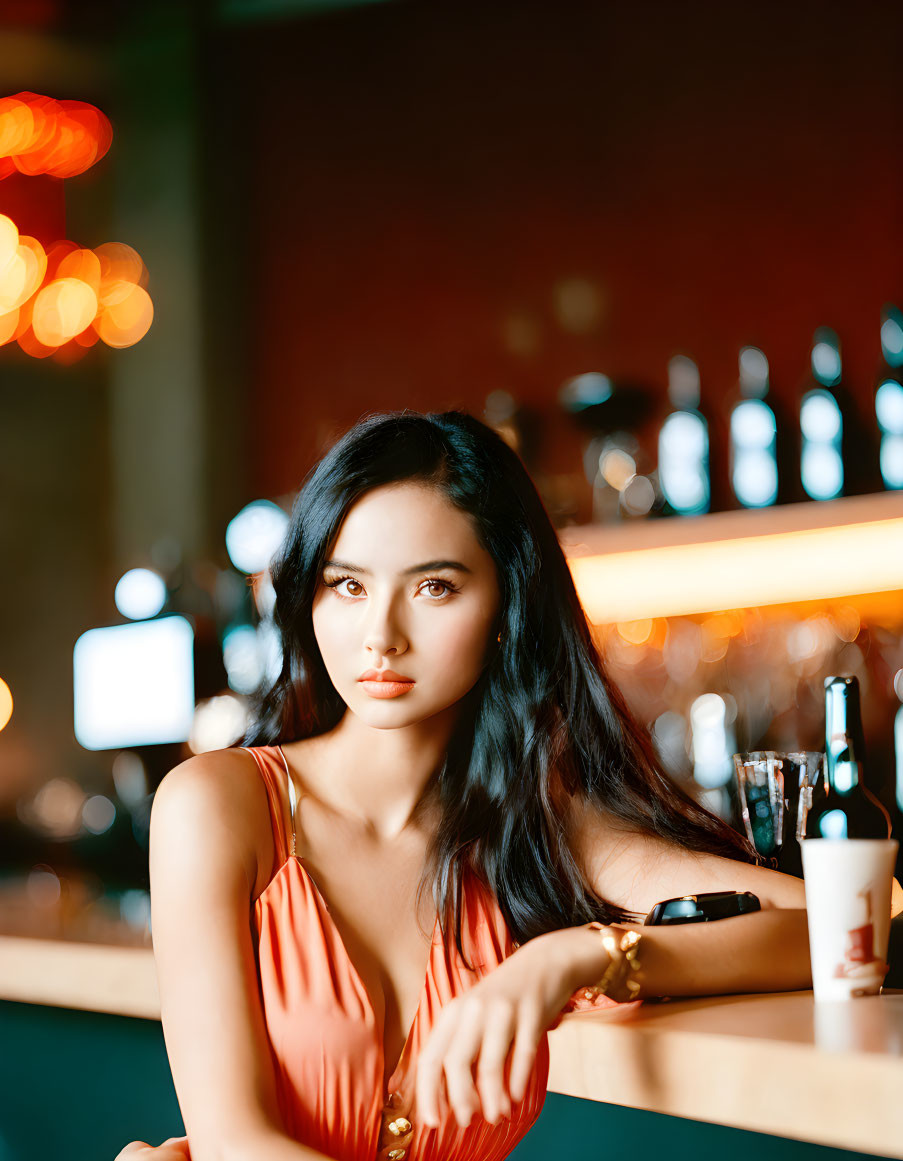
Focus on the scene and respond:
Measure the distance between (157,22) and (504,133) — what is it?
1.58 metres

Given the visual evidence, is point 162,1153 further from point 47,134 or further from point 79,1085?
point 47,134

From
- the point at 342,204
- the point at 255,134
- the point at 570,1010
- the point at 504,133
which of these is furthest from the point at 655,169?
the point at 570,1010

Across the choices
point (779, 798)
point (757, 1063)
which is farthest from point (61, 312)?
point (757, 1063)

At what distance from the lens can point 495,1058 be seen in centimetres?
90

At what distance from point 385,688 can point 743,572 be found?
1479mm

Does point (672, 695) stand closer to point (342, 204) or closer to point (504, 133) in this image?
point (504, 133)

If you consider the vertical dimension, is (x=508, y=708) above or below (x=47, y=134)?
below

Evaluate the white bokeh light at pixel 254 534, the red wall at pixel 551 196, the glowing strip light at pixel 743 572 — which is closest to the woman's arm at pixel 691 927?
the glowing strip light at pixel 743 572

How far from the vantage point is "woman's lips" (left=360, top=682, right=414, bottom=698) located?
116 centimetres

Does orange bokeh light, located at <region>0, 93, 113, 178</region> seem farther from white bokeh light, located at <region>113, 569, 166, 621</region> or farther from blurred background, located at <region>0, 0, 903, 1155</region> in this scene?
white bokeh light, located at <region>113, 569, 166, 621</region>

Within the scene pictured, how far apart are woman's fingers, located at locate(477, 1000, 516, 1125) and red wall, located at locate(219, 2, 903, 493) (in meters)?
1.95

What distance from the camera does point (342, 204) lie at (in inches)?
145

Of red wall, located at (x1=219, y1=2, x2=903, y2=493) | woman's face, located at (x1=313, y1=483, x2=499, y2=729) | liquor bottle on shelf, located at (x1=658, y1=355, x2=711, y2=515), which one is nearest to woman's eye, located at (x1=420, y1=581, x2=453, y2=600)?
woman's face, located at (x1=313, y1=483, x2=499, y2=729)

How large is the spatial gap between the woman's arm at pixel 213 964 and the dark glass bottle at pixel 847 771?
0.54 metres
